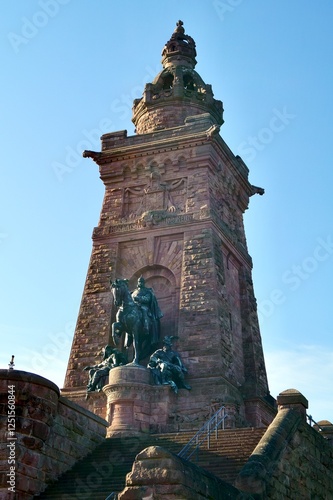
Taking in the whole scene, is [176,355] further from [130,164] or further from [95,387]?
[130,164]

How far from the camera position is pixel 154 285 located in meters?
26.0

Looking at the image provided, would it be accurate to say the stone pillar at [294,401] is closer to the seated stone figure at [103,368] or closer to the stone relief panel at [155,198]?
the seated stone figure at [103,368]

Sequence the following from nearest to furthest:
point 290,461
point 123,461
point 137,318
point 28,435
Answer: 1. point 28,435
2. point 290,461
3. point 123,461
4. point 137,318

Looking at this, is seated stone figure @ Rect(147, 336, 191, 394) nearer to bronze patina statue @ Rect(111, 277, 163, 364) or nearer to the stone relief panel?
bronze patina statue @ Rect(111, 277, 163, 364)

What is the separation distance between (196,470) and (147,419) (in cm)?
1073

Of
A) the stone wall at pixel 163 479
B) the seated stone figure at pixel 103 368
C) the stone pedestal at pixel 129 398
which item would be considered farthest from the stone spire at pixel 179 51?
the stone wall at pixel 163 479

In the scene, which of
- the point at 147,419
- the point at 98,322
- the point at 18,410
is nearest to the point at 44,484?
the point at 18,410

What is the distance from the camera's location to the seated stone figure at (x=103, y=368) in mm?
23172

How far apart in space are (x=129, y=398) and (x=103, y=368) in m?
2.71

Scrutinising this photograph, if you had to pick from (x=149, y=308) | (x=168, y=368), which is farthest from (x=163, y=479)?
(x=149, y=308)

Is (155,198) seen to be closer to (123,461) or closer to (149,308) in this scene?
(149,308)

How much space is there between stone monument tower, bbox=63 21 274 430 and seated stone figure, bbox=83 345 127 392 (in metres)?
0.47

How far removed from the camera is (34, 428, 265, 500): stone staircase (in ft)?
45.7

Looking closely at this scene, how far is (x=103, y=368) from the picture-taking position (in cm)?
2336
